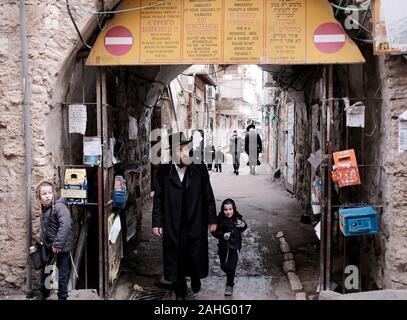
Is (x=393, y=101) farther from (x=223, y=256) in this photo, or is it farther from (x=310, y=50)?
(x=223, y=256)

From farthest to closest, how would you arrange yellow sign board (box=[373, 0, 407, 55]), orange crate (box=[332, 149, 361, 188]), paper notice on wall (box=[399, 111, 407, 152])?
orange crate (box=[332, 149, 361, 188]), paper notice on wall (box=[399, 111, 407, 152]), yellow sign board (box=[373, 0, 407, 55])

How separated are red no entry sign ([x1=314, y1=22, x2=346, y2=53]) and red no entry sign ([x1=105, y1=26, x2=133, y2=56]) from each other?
1.80 metres

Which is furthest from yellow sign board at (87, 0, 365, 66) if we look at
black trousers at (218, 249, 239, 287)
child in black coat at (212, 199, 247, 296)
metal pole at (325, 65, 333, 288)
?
black trousers at (218, 249, 239, 287)

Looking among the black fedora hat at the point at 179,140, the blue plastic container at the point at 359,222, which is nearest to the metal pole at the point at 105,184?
the black fedora hat at the point at 179,140

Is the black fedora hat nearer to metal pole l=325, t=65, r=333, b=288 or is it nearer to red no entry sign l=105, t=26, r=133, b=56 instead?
red no entry sign l=105, t=26, r=133, b=56

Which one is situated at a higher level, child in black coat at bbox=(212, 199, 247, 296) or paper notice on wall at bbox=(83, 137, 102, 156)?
paper notice on wall at bbox=(83, 137, 102, 156)

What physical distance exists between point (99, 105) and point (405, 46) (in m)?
2.84

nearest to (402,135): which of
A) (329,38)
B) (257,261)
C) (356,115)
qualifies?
(356,115)

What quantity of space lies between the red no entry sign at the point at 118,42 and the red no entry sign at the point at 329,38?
1.80 m

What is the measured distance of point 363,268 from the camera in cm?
485

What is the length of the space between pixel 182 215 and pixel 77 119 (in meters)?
1.43

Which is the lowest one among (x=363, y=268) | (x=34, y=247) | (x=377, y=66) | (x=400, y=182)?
(x=363, y=268)

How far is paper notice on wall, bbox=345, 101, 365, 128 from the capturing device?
4.30 m
